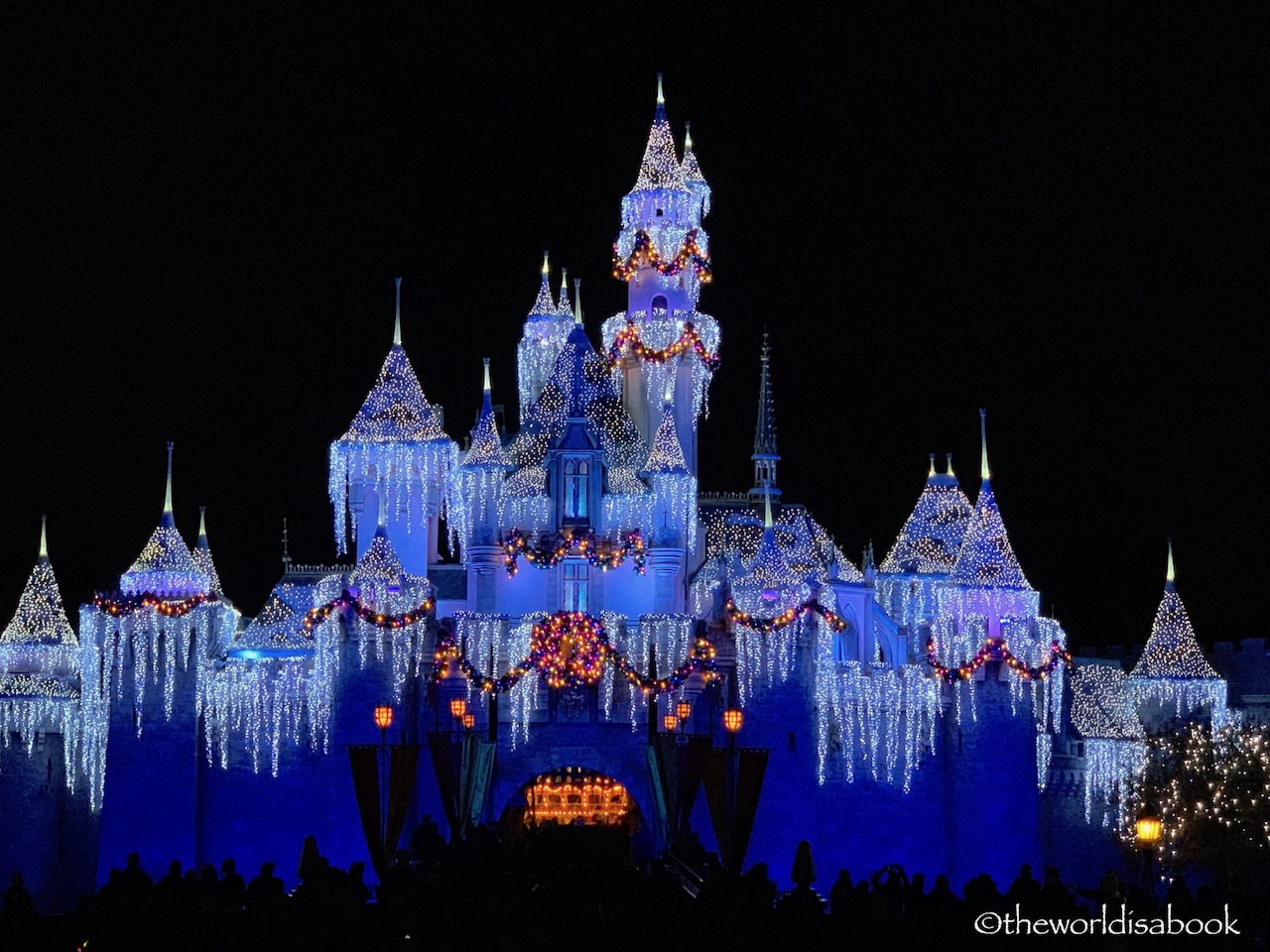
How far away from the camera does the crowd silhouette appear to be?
58.4 feet

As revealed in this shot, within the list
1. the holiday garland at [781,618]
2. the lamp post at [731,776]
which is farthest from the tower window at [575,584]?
the lamp post at [731,776]

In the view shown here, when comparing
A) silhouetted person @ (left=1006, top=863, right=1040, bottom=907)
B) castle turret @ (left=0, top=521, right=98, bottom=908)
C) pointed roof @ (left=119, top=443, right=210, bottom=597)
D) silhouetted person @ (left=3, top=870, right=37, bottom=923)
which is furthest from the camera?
castle turret @ (left=0, top=521, right=98, bottom=908)

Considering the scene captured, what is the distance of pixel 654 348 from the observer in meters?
48.6

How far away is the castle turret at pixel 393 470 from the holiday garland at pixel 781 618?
795cm

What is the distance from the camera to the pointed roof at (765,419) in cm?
5125

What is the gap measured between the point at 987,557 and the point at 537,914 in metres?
26.9

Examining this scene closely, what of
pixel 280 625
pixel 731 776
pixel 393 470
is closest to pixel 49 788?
pixel 280 625

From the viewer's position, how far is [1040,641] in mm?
43125

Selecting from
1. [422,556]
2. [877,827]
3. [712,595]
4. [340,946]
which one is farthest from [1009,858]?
A: [340,946]

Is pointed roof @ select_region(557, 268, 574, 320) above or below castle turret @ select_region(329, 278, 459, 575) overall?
above

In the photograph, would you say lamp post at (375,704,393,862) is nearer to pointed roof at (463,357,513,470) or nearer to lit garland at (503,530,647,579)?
lit garland at (503,530,647,579)

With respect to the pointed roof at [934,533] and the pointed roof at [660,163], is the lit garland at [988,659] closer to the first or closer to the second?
the pointed roof at [934,533]

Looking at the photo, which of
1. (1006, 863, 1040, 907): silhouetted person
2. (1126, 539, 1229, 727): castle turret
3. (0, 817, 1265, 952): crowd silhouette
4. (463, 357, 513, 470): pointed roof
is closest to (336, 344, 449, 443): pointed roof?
(463, 357, 513, 470): pointed roof

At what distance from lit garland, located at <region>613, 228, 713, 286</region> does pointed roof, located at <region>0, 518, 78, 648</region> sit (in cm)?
1426
